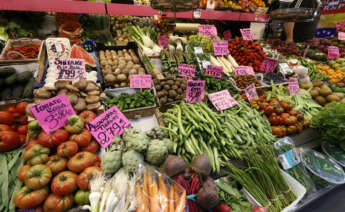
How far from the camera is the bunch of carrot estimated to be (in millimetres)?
1264

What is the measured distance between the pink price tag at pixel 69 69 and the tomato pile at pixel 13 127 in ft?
1.96

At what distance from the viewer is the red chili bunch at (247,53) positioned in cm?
420

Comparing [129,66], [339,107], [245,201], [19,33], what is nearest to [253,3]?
[339,107]

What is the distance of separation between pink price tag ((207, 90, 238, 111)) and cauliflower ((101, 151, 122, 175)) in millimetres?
1632

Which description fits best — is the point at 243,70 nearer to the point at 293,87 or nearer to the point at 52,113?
the point at 293,87

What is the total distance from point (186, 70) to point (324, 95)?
3.06m

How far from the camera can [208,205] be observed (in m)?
1.34

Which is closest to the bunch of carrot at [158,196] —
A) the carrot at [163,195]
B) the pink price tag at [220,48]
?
the carrot at [163,195]

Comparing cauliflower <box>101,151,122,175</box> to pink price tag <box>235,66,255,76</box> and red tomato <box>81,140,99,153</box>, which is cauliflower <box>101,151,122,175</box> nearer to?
red tomato <box>81,140,99,153</box>

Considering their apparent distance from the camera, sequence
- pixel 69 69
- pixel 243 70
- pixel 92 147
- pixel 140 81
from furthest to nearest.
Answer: pixel 243 70
pixel 140 81
pixel 69 69
pixel 92 147

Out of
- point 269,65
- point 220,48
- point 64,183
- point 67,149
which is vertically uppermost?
point 220,48

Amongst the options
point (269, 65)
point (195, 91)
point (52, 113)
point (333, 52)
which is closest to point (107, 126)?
point (52, 113)

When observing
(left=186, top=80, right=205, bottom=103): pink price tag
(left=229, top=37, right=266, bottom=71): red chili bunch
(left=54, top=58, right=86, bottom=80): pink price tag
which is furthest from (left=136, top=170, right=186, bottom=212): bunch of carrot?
(left=229, top=37, right=266, bottom=71): red chili bunch

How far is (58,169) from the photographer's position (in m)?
1.44
